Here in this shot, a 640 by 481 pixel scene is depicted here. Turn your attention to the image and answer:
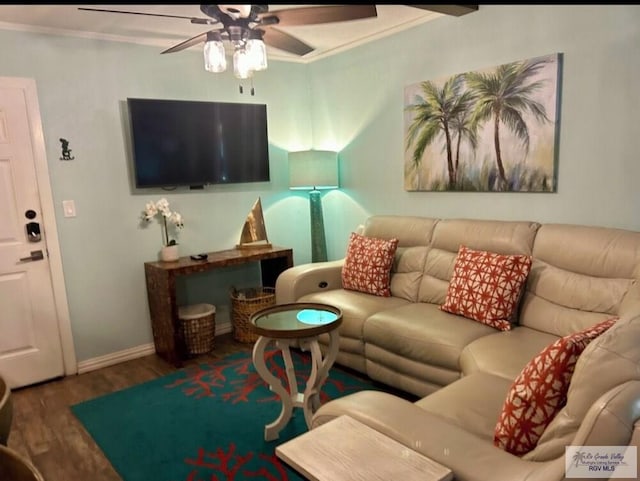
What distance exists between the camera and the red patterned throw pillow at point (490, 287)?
2.48 meters

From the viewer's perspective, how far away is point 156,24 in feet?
9.99

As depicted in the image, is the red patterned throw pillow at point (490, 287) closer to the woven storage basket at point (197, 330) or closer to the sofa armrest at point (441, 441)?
the sofa armrest at point (441, 441)

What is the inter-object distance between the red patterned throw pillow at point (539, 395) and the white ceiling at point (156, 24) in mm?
2183

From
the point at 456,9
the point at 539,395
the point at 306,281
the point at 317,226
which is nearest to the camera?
the point at 539,395

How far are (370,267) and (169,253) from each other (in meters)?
1.54

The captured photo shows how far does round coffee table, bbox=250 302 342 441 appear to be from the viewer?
225cm

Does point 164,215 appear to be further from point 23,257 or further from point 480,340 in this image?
point 480,340

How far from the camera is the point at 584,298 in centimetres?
232

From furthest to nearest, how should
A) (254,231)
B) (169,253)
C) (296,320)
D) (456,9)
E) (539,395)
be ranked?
(254,231)
(169,253)
(456,9)
(296,320)
(539,395)

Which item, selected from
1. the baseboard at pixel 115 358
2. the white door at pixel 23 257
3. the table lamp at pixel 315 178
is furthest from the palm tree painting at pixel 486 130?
the white door at pixel 23 257

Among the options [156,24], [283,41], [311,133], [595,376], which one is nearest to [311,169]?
[311,133]

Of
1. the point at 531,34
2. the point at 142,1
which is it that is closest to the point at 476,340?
the point at 531,34

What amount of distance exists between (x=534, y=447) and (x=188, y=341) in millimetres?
2718

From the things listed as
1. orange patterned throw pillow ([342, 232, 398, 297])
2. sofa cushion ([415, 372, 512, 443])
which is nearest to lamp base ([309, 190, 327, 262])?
orange patterned throw pillow ([342, 232, 398, 297])
